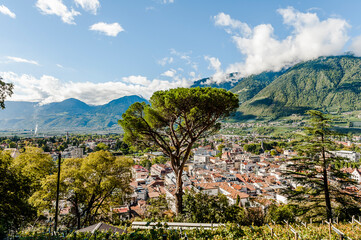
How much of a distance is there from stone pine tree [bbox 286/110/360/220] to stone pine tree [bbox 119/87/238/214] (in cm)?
365

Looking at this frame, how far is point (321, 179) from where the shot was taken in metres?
8.30

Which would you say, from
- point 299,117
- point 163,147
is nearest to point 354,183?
point 163,147

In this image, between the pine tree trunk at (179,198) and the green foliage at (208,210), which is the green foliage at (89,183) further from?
the green foliage at (208,210)

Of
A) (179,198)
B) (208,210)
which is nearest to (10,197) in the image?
(179,198)

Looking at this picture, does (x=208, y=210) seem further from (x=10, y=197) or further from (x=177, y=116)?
(x=10, y=197)

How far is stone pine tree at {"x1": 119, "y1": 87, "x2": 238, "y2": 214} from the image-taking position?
8141 mm

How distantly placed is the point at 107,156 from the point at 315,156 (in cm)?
1041

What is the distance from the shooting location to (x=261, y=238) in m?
4.68

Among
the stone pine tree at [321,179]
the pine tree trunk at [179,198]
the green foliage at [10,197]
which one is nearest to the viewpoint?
the green foliage at [10,197]

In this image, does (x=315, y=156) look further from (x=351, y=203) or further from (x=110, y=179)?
(x=110, y=179)

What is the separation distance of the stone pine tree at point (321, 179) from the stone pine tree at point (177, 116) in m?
3.65

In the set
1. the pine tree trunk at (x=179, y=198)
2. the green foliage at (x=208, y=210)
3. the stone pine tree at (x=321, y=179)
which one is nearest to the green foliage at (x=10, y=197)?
the pine tree trunk at (x=179, y=198)

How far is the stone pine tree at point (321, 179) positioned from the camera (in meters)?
7.69

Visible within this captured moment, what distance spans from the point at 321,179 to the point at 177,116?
6.98 metres
